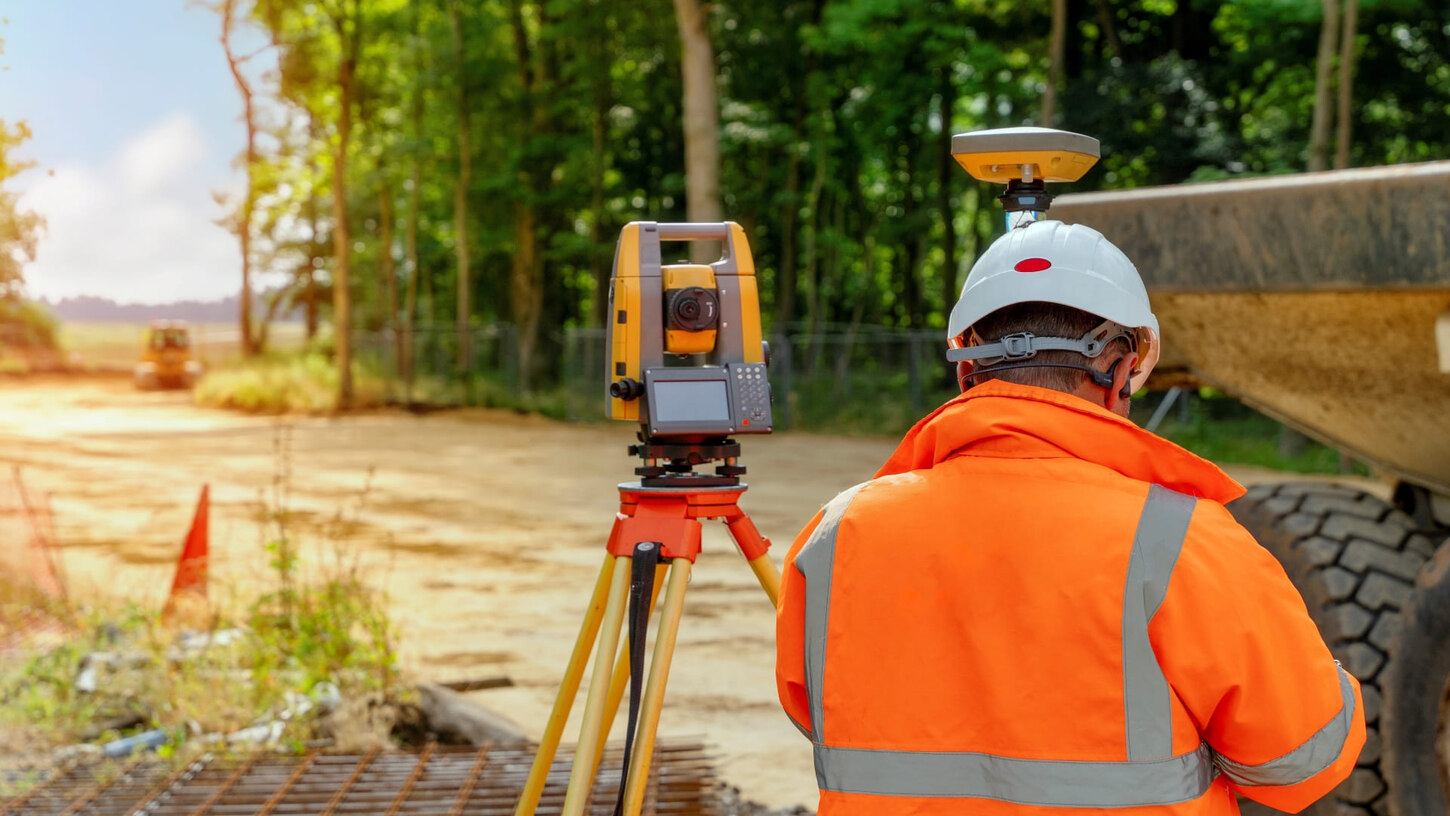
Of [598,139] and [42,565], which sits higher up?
[598,139]

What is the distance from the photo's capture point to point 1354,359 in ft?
10.2

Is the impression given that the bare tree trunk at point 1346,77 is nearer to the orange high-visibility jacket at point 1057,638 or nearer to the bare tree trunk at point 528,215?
the orange high-visibility jacket at point 1057,638

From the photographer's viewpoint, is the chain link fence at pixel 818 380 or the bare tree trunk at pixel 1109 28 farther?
the bare tree trunk at pixel 1109 28

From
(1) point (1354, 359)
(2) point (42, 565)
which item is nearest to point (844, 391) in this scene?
(2) point (42, 565)

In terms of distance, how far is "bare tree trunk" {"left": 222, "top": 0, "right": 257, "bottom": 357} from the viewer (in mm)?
27575

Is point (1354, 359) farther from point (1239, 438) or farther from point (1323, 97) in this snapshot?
point (1239, 438)

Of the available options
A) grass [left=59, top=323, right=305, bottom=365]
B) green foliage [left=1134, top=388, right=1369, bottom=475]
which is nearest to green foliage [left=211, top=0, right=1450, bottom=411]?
green foliage [left=1134, top=388, right=1369, bottom=475]

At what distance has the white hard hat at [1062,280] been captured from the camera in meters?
1.59

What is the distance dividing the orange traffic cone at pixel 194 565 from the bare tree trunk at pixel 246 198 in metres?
22.6

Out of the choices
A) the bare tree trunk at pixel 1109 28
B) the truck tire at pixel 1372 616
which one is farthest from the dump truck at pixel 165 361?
the truck tire at pixel 1372 616

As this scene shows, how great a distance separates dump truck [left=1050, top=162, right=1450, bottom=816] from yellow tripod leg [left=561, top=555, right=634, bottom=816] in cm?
147

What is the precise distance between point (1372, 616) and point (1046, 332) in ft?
5.85

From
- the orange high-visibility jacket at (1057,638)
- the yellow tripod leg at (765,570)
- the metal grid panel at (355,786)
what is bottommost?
the metal grid panel at (355,786)

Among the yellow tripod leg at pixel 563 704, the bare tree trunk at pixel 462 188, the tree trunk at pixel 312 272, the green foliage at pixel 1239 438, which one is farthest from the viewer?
the tree trunk at pixel 312 272
